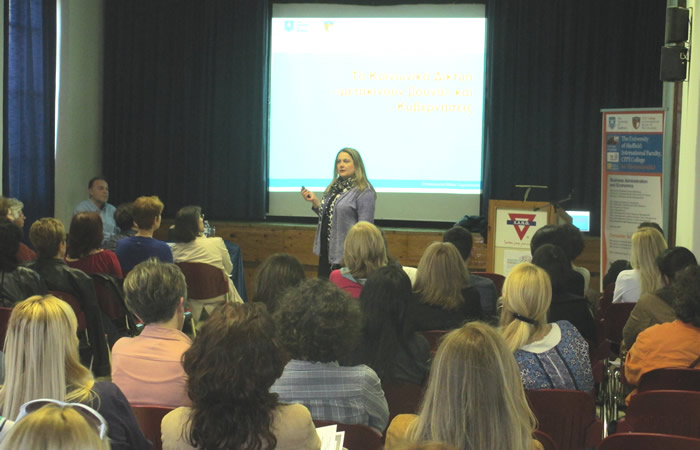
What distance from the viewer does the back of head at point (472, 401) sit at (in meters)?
1.67

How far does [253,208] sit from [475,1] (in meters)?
3.22

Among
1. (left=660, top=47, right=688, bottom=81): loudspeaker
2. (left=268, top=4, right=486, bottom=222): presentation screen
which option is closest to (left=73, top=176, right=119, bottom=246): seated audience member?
(left=268, top=4, right=486, bottom=222): presentation screen

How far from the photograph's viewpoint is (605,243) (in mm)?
6965

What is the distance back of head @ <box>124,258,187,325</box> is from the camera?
9.04 ft

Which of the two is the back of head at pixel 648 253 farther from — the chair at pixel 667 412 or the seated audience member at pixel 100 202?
the seated audience member at pixel 100 202

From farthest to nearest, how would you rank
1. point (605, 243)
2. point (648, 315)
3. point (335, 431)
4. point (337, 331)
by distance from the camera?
point (605, 243) < point (648, 315) < point (337, 331) < point (335, 431)

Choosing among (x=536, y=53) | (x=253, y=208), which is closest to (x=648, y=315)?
(x=536, y=53)

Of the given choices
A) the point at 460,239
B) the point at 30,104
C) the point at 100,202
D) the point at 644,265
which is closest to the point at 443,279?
the point at 460,239

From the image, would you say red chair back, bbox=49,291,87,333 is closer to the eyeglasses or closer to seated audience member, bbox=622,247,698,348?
the eyeglasses

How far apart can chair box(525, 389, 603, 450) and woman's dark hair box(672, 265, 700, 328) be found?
70 centimetres

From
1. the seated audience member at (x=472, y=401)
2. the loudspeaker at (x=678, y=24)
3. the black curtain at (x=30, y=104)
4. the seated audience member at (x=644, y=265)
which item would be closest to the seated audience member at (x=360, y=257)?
the seated audience member at (x=644, y=265)

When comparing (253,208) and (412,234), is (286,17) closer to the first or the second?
(253,208)

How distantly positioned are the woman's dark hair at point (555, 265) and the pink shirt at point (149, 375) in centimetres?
197

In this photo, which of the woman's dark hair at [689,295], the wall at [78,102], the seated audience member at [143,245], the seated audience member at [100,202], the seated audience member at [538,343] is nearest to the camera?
the seated audience member at [538,343]
